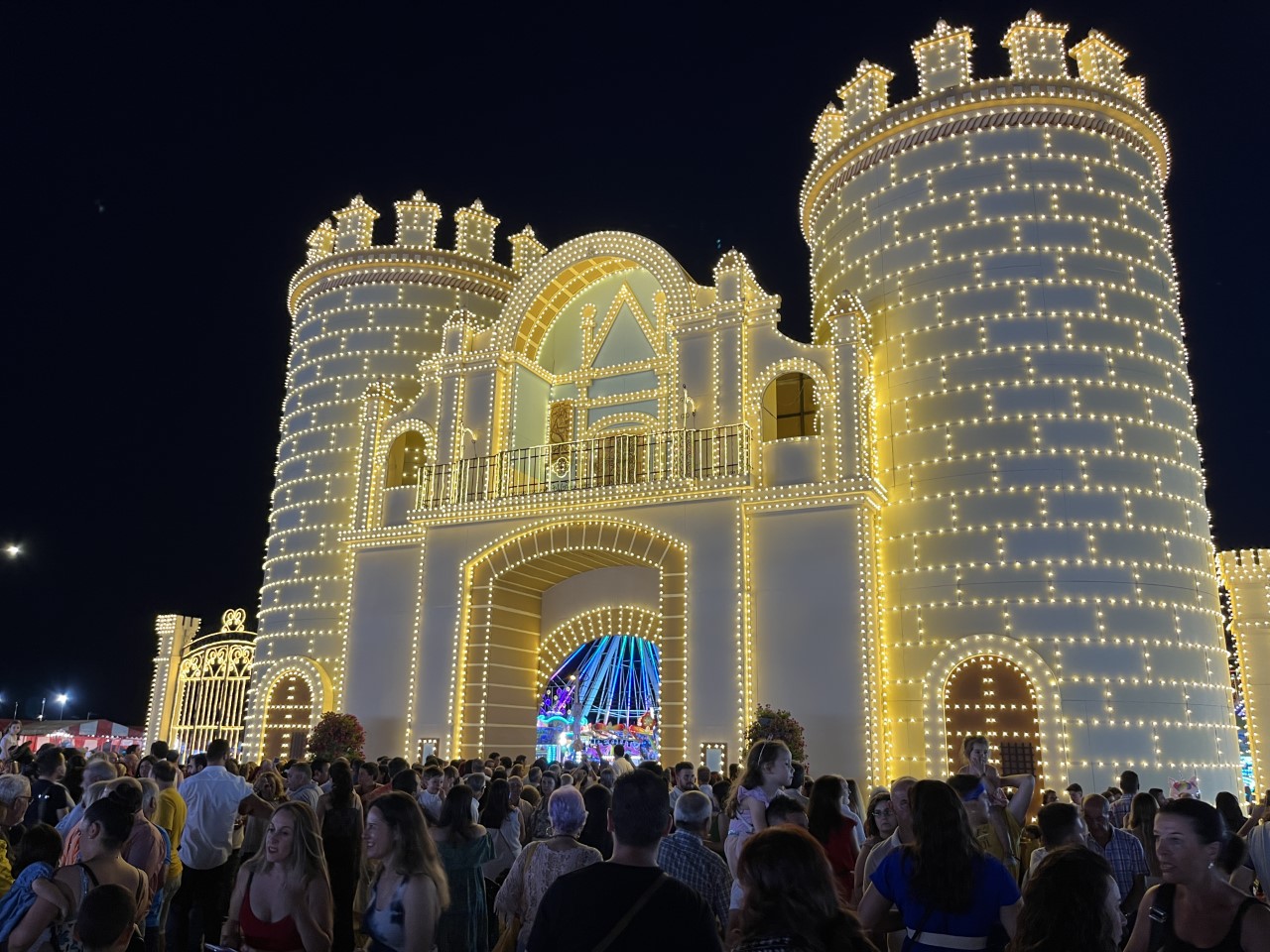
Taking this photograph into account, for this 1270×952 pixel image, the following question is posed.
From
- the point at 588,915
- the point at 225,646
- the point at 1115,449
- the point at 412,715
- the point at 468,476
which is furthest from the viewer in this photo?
the point at 225,646

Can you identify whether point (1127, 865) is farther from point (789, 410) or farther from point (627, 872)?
point (789, 410)

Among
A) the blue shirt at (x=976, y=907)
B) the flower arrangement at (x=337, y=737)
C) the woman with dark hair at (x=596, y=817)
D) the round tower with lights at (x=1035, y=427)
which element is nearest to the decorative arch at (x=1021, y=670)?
the round tower with lights at (x=1035, y=427)

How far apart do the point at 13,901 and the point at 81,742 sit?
33.2m

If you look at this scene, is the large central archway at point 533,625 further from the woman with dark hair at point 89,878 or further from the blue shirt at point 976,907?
the blue shirt at point 976,907

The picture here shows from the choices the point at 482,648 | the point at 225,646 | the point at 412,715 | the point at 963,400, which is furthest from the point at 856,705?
the point at 225,646

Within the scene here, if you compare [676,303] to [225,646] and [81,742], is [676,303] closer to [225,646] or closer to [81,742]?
[225,646]

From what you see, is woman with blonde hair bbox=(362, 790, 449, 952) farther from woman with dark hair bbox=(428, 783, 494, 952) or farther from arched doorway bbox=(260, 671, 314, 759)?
arched doorway bbox=(260, 671, 314, 759)

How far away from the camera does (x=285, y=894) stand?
14.9 ft

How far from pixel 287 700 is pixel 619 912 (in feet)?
71.4

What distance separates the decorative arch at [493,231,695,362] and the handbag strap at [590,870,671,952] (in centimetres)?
1743

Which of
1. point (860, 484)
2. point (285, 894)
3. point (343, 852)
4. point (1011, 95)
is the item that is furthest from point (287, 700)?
point (1011, 95)

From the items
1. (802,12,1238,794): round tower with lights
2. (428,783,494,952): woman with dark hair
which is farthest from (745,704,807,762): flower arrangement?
(428,783,494,952): woman with dark hair

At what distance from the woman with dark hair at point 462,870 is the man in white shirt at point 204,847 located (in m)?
2.99

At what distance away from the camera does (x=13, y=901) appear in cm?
450
